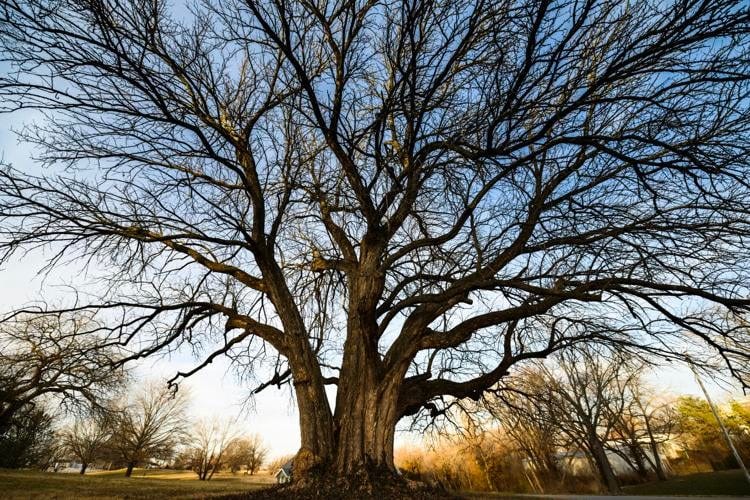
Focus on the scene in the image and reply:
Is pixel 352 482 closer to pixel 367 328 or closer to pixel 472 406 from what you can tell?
pixel 367 328

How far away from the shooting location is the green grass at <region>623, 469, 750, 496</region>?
1669cm

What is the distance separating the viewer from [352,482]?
3.77m

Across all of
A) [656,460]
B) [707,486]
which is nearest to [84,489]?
[707,486]

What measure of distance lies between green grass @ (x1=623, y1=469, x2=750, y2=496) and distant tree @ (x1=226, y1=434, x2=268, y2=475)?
42.5 metres

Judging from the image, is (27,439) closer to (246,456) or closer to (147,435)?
(147,435)

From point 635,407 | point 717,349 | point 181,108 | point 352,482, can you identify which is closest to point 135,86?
point 181,108

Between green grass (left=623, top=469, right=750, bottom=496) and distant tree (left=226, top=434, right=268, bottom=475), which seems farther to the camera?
distant tree (left=226, top=434, right=268, bottom=475)

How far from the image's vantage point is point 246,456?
158ft

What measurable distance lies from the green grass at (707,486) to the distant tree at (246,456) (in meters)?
42.5

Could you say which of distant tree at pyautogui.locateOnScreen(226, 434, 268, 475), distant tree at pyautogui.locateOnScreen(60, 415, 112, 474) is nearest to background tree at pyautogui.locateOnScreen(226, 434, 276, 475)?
distant tree at pyautogui.locateOnScreen(226, 434, 268, 475)

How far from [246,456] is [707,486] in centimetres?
4772

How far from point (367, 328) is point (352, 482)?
5.22 ft

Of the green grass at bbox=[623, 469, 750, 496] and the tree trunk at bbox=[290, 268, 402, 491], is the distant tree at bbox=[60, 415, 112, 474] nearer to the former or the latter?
the tree trunk at bbox=[290, 268, 402, 491]

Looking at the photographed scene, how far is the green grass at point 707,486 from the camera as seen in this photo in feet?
54.7
